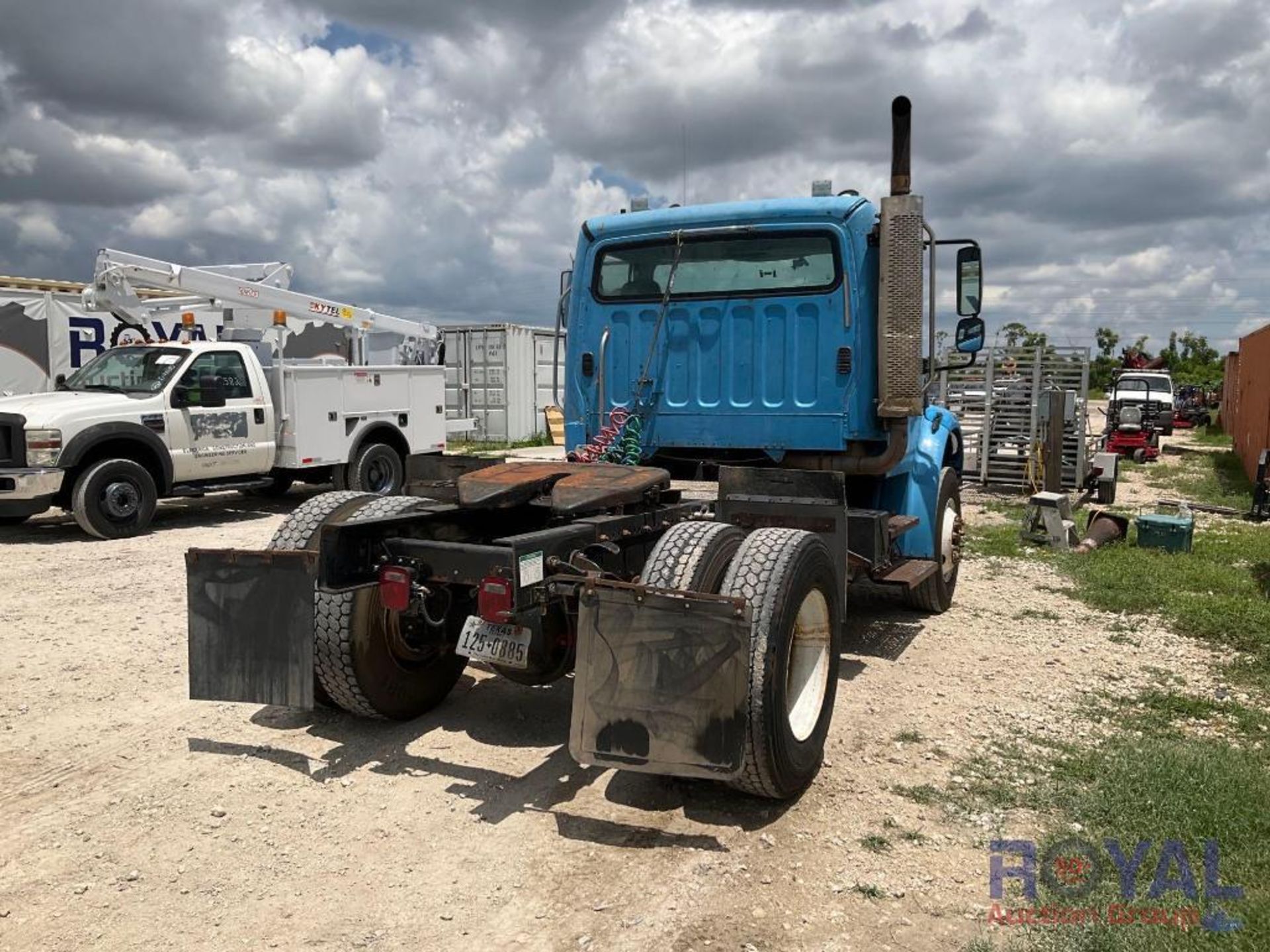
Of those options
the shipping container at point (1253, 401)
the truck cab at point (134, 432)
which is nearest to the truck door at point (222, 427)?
the truck cab at point (134, 432)

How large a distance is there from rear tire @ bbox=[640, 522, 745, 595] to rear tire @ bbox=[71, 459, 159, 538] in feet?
26.1

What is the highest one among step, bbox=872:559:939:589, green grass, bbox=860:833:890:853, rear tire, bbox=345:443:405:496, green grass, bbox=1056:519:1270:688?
rear tire, bbox=345:443:405:496

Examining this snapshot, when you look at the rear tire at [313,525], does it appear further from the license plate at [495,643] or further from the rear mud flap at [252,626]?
the license plate at [495,643]

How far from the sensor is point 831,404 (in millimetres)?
5523

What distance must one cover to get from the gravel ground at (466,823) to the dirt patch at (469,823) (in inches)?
0.4

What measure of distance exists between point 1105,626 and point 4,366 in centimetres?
1452

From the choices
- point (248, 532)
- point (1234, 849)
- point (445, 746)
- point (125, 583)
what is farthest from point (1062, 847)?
point (248, 532)

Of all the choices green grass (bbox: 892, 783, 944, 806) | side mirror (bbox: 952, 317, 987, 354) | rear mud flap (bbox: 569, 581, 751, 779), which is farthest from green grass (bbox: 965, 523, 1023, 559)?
rear mud flap (bbox: 569, 581, 751, 779)

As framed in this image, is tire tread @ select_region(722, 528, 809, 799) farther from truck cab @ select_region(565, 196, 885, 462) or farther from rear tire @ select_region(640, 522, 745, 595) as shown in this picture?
truck cab @ select_region(565, 196, 885, 462)

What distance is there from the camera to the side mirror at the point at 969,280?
222 inches

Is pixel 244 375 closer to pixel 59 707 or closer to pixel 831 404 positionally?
pixel 59 707

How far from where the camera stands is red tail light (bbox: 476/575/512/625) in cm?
374

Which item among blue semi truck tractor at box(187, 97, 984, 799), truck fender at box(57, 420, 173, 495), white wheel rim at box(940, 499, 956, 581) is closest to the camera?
blue semi truck tractor at box(187, 97, 984, 799)

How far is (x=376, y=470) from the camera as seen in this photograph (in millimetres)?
12945
